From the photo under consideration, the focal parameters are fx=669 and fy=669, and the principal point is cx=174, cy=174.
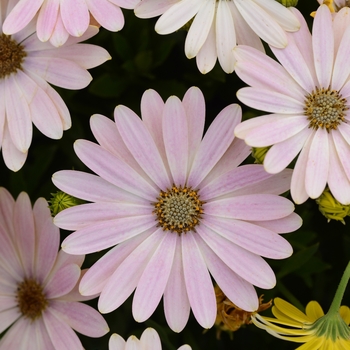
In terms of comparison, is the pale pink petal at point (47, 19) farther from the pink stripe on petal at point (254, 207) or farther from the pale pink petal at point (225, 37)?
the pink stripe on petal at point (254, 207)

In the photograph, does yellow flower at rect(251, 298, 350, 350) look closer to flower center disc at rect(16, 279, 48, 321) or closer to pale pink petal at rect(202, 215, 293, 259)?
pale pink petal at rect(202, 215, 293, 259)

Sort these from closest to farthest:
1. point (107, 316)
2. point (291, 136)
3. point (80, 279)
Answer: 1. point (291, 136)
2. point (80, 279)
3. point (107, 316)

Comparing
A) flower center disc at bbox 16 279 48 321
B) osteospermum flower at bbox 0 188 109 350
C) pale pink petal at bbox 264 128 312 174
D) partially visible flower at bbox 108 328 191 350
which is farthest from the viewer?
flower center disc at bbox 16 279 48 321

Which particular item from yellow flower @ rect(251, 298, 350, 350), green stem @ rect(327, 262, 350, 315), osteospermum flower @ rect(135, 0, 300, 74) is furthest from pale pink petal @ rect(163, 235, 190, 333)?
osteospermum flower @ rect(135, 0, 300, 74)

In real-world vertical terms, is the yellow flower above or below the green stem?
below

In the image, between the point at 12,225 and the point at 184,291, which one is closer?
the point at 184,291

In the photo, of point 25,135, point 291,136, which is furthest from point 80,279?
point 291,136

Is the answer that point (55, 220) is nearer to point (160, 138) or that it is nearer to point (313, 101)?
point (160, 138)
